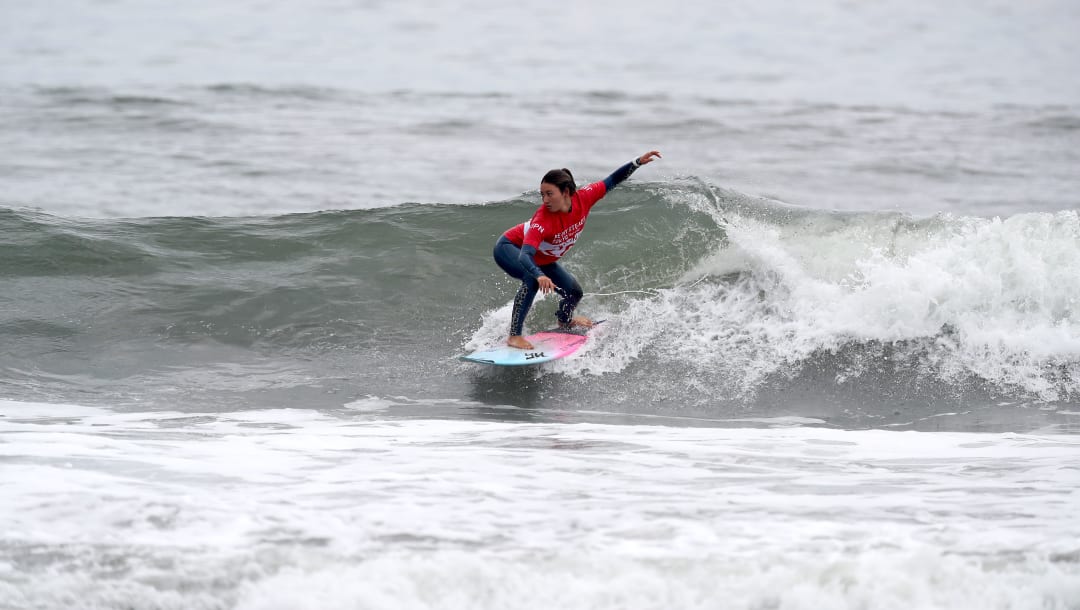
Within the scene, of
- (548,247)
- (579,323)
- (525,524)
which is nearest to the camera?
(525,524)

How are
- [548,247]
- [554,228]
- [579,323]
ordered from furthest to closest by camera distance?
[579,323], [548,247], [554,228]

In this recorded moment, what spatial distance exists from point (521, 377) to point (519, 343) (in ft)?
1.09

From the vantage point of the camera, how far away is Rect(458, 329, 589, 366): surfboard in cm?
887

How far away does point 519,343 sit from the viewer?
9.03 metres

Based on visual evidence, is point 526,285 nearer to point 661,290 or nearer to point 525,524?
point 661,290

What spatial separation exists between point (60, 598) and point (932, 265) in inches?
309

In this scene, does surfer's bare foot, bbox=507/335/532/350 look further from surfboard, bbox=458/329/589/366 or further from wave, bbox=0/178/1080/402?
wave, bbox=0/178/1080/402

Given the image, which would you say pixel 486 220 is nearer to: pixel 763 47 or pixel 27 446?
pixel 27 446

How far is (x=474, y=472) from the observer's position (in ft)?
20.3

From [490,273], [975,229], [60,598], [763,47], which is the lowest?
[60,598]

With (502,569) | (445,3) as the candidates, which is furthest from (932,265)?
(445,3)

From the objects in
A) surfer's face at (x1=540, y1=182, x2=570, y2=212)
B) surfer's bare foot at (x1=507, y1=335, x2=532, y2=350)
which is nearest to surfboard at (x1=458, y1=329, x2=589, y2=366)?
surfer's bare foot at (x1=507, y1=335, x2=532, y2=350)

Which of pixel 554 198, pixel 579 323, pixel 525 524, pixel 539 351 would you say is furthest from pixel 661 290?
pixel 525 524

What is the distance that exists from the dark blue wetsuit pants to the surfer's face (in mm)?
514
